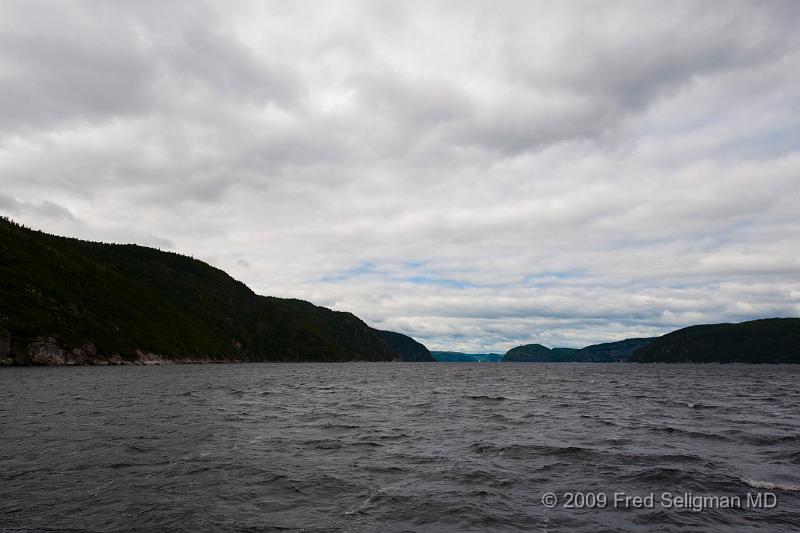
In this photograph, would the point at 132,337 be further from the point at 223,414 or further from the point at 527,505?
the point at 527,505

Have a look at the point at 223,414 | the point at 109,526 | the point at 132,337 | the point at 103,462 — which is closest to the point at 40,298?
the point at 132,337

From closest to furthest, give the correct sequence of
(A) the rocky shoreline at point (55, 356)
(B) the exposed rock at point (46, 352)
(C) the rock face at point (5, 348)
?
(C) the rock face at point (5, 348) → (A) the rocky shoreline at point (55, 356) → (B) the exposed rock at point (46, 352)

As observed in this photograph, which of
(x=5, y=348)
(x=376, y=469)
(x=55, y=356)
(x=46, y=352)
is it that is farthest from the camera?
(x=55, y=356)

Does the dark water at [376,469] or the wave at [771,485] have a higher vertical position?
the wave at [771,485]

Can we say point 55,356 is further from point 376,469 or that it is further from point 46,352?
point 376,469

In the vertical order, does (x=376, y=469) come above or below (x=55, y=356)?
below

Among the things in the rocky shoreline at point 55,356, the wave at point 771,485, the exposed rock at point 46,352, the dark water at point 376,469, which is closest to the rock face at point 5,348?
the rocky shoreline at point 55,356

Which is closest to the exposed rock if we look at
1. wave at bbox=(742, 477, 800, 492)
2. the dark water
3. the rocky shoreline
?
the rocky shoreline

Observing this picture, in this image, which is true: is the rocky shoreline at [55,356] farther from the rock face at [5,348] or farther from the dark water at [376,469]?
the dark water at [376,469]

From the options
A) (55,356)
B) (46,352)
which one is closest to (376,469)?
(46,352)

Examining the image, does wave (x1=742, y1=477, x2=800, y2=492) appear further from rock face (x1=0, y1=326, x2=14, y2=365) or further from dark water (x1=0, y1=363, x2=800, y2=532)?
rock face (x1=0, y1=326, x2=14, y2=365)

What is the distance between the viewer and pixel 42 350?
133 m

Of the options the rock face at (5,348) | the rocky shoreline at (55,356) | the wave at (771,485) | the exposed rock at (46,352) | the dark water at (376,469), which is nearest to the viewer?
the dark water at (376,469)

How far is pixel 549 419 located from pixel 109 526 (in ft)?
110
